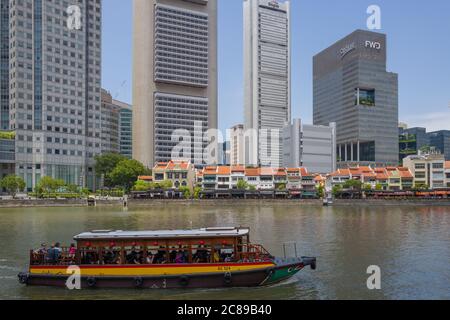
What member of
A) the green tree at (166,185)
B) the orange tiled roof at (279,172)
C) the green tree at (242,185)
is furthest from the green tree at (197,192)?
the orange tiled roof at (279,172)

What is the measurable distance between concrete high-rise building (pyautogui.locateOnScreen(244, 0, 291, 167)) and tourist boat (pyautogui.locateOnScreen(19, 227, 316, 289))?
544 ft

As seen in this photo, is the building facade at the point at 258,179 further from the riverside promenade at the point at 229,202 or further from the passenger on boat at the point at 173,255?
the passenger on boat at the point at 173,255

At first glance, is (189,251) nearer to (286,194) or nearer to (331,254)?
(331,254)

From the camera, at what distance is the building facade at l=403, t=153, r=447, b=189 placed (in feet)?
351

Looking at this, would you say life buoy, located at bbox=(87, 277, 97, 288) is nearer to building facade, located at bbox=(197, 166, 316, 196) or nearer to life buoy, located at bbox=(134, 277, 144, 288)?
life buoy, located at bbox=(134, 277, 144, 288)

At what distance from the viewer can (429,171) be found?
108 meters

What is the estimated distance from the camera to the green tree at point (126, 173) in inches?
4262

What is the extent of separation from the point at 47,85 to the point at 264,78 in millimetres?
108101

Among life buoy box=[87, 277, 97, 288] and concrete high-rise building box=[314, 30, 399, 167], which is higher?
concrete high-rise building box=[314, 30, 399, 167]

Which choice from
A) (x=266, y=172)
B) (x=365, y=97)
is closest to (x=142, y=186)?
(x=266, y=172)

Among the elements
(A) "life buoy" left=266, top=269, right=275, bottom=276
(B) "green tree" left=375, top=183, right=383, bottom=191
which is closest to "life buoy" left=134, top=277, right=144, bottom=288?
(A) "life buoy" left=266, top=269, right=275, bottom=276

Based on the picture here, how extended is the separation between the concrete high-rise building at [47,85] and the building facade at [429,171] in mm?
84122

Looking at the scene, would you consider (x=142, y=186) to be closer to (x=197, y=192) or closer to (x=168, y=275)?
(x=197, y=192)

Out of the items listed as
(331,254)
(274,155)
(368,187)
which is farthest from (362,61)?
(331,254)
